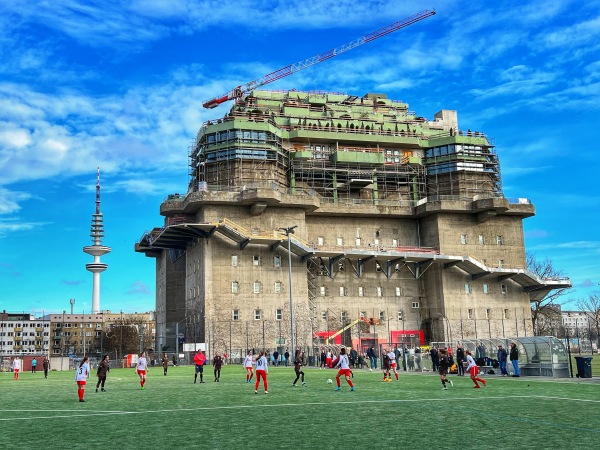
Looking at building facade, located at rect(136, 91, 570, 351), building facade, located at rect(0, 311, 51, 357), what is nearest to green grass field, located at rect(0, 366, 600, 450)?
building facade, located at rect(136, 91, 570, 351)

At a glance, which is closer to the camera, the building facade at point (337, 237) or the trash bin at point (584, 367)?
the trash bin at point (584, 367)

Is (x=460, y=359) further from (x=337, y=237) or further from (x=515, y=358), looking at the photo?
(x=337, y=237)

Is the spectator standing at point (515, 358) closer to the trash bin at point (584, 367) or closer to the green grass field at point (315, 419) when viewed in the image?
the trash bin at point (584, 367)

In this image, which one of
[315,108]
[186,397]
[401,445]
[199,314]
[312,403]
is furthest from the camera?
[315,108]

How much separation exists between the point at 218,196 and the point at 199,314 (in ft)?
46.4

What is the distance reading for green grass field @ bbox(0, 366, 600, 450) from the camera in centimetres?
1464

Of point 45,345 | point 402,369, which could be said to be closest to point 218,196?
point 402,369

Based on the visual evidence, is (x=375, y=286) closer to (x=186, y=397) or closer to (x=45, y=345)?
(x=186, y=397)

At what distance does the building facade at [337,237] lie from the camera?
7644 centimetres

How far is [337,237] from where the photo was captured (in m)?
85.4

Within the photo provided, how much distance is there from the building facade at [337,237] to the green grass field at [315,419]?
150 ft

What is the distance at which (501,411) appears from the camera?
19766 millimetres

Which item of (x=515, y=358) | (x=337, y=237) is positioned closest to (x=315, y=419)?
(x=515, y=358)

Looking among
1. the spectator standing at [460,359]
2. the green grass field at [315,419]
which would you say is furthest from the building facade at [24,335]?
the green grass field at [315,419]
